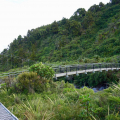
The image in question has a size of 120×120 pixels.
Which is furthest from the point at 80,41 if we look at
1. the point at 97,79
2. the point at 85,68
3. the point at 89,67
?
the point at 85,68

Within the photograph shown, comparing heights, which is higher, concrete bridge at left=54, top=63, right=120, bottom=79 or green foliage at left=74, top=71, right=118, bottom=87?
concrete bridge at left=54, top=63, right=120, bottom=79

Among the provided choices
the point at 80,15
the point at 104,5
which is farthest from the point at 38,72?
the point at 104,5

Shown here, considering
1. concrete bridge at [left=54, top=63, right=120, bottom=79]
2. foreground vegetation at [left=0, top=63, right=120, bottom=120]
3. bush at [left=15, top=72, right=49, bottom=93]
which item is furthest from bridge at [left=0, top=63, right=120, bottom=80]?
bush at [left=15, top=72, right=49, bottom=93]

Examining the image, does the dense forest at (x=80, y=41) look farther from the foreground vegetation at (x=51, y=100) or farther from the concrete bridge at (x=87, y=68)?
the foreground vegetation at (x=51, y=100)

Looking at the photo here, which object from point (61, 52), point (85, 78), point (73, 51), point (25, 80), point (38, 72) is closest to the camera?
point (25, 80)

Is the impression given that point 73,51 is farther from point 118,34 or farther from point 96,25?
point 96,25

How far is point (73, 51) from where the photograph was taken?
3453 centimetres

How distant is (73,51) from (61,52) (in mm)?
4287

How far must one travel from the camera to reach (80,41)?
3938 centimetres

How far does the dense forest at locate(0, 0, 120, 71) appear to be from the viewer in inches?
1134

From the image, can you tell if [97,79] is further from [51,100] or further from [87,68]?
[51,100]

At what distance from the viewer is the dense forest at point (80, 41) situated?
2881 cm

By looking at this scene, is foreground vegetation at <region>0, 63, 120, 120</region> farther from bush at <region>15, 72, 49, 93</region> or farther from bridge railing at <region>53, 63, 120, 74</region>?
bridge railing at <region>53, 63, 120, 74</region>

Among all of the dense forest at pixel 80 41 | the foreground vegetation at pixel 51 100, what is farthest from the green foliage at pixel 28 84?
the dense forest at pixel 80 41
